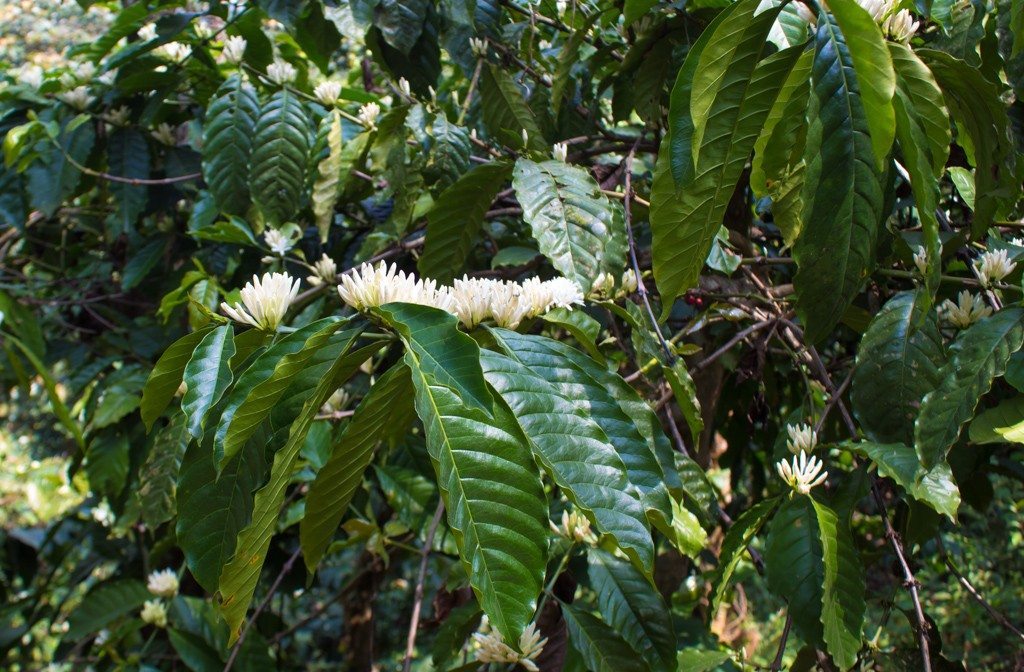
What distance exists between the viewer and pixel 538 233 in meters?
1.31

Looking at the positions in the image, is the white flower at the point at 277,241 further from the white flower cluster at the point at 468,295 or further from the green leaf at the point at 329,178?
the white flower cluster at the point at 468,295

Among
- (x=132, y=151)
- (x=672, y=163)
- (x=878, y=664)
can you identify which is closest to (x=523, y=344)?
(x=672, y=163)

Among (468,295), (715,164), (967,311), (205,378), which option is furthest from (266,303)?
(967,311)

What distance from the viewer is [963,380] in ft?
3.49

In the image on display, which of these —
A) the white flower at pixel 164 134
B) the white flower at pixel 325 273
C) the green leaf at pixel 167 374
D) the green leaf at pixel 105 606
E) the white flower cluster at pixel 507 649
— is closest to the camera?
the green leaf at pixel 167 374

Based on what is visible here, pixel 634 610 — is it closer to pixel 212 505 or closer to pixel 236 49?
pixel 212 505

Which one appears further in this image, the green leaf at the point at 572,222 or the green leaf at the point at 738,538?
the green leaf at the point at 572,222

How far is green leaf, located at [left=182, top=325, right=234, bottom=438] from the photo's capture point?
2.87ft

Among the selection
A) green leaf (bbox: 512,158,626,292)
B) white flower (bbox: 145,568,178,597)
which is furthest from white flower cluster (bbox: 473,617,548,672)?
white flower (bbox: 145,568,178,597)

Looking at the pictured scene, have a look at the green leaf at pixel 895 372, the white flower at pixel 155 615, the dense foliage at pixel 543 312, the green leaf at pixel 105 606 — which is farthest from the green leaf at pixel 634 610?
the green leaf at pixel 105 606

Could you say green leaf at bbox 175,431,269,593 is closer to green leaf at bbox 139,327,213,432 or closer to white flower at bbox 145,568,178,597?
green leaf at bbox 139,327,213,432

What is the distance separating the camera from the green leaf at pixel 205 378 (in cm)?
88

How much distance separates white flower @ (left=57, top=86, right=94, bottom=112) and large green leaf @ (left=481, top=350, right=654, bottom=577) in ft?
5.60

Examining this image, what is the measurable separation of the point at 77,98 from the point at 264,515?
1695mm
